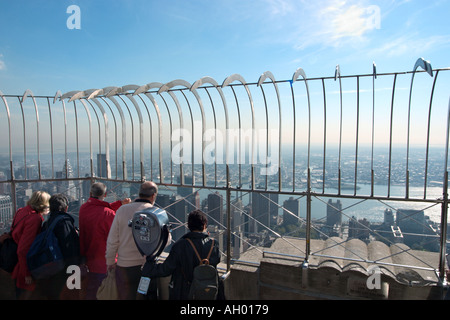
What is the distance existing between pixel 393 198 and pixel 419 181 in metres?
0.64

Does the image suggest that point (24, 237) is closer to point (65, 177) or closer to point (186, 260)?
point (186, 260)

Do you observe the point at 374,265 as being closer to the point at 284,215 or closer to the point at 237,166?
the point at 284,215

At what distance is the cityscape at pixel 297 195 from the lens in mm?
4871

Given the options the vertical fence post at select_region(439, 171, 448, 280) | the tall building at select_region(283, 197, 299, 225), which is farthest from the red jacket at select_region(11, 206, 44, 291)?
the vertical fence post at select_region(439, 171, 448, 280)

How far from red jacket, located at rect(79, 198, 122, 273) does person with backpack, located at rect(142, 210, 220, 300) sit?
1.02 meters

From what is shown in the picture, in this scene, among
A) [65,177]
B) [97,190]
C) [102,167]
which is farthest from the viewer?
[102,167]

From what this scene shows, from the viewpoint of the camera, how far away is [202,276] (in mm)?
3102

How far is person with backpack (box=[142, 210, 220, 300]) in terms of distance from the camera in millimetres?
3232

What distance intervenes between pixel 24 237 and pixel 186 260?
88.9 inches

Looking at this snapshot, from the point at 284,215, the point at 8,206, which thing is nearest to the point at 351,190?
the point at 284,215

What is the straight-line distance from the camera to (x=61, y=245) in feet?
12.2

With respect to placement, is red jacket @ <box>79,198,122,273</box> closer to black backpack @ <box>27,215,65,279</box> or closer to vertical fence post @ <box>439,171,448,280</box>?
black backpack @ <box>27,215,65,279</box>

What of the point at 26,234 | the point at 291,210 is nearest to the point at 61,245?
the point at 26,234

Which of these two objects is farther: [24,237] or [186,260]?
[24,237]
